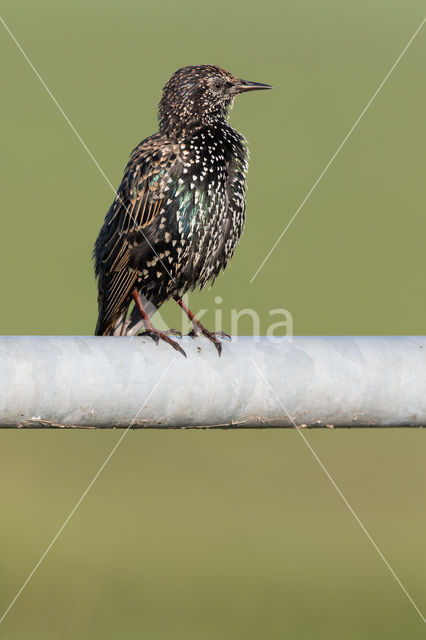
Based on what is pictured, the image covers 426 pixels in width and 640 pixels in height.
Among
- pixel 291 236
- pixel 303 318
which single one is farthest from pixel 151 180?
pixel 291 236

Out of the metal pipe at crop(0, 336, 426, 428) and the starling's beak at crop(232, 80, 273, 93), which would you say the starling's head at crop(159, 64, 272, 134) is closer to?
the starling's beak at crop(232, 80, 273, 93)

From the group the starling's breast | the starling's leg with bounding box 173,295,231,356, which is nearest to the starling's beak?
the starling's breast

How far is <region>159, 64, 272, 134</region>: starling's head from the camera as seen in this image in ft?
13.9

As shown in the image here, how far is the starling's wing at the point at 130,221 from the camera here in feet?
13.1

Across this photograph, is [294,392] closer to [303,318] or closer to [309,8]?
[303,318]

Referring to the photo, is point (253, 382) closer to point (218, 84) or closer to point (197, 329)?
point (197, 329)

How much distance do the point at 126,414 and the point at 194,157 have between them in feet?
7.95

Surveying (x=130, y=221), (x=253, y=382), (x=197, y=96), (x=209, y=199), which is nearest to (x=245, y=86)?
(x=197, y=96)

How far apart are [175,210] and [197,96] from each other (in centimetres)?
57

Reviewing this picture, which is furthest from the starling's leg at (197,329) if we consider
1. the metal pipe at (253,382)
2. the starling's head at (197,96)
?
the metal pipe at (253,382)

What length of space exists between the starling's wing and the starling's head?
227 millimetres

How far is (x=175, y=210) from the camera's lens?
398cm

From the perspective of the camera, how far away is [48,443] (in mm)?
4902

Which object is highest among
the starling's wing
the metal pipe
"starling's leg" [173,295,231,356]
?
the metal pipe
